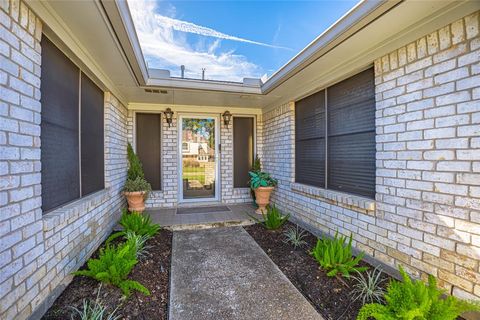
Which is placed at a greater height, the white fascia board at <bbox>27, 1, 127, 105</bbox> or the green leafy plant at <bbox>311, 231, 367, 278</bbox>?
the white fascia board at <bbox>27, 1, 127, 105</bbox>

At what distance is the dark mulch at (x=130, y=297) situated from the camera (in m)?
1.74

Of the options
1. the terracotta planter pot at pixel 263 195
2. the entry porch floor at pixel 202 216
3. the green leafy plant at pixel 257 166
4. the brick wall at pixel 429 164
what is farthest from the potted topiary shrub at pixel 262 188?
the brick wall at pixel 429 164

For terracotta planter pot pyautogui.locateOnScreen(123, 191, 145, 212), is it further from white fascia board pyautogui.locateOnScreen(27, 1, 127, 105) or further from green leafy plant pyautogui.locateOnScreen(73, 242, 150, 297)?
green leafy plant pyautogui.locateOnScreen(73, 242, 150, 297)

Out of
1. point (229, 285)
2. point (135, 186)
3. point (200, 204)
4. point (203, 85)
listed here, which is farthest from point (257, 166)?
point (229, 285)

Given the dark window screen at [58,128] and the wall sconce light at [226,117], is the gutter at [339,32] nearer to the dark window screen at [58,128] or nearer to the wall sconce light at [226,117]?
the wall sconce light at [226,117]

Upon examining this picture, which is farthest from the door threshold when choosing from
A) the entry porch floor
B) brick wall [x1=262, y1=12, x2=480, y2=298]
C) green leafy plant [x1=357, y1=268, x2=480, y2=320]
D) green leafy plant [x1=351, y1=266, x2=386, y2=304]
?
green leafy plant [x1=357, y1=268, x2=480, y2=320]

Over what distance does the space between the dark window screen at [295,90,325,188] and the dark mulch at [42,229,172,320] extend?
8.27ft

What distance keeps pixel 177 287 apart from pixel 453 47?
3.11 metres

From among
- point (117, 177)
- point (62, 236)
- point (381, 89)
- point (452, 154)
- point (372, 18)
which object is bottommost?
point (62, 236)

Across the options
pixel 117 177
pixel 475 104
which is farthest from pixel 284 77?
pixel 117 177

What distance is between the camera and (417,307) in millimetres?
1435

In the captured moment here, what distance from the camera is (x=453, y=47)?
1.77m

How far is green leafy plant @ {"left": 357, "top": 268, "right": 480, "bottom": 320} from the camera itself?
1414 millimetres

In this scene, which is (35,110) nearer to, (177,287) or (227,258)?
(177,287)
